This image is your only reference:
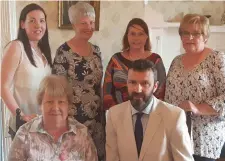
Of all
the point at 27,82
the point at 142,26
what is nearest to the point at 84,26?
the point at 142,26

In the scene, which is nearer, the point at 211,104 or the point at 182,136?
the point at 182,136

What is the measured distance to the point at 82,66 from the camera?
6.23 feet

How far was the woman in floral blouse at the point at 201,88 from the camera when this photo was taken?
1.70 metres

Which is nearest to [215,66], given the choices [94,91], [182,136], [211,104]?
[211,104]

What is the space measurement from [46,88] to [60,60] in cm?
32

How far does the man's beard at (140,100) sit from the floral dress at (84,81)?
0.42m

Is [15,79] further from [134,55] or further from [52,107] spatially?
[134,55]

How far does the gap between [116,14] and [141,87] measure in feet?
3.59

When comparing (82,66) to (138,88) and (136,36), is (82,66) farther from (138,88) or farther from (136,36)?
(138,88)

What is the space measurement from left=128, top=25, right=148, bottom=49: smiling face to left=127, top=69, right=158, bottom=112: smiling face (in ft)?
1.25

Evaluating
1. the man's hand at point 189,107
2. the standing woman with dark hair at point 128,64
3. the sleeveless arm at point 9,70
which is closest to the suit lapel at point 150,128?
the man's hand at point 189,107

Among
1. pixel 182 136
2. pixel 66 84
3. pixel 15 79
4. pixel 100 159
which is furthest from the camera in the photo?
pixel 100 159

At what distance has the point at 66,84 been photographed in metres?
1.65

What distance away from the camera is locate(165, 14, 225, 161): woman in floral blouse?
170 centimetres
